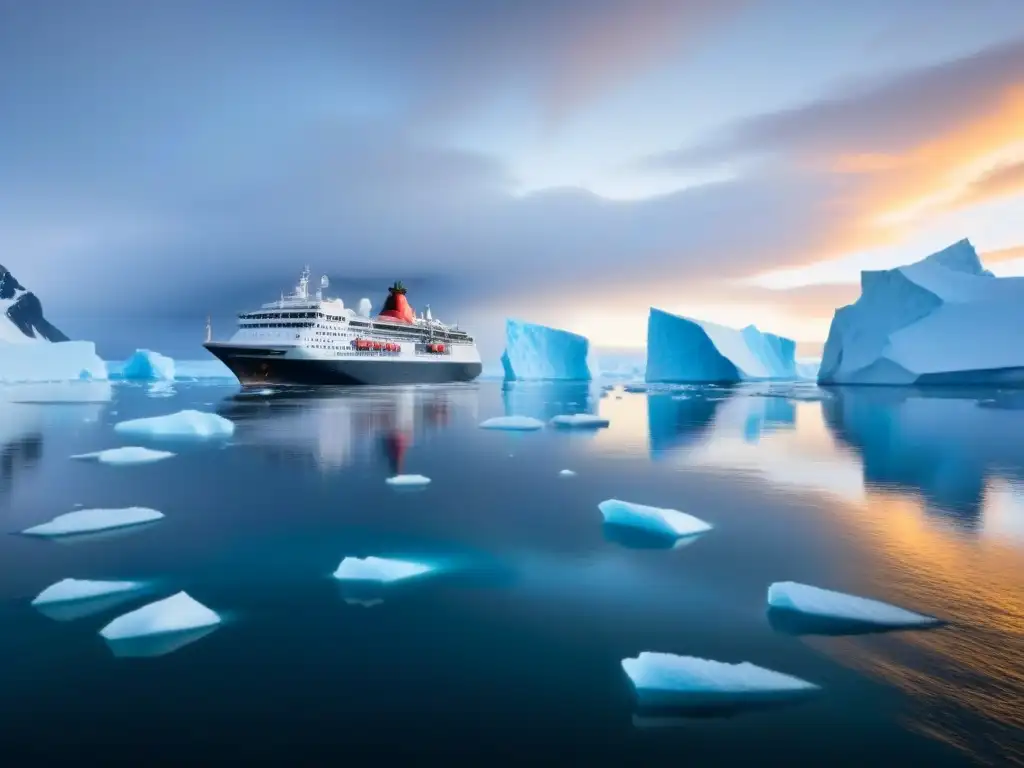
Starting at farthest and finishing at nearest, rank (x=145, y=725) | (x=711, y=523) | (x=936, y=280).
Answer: (x=936, y=280)
(x=711, y=523)
(x=145, y=725)

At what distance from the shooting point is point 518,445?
13.9 m

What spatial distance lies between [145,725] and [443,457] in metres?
9.22

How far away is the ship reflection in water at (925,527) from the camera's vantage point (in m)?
3.10

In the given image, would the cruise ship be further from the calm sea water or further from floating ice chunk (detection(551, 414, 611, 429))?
the calm sea water

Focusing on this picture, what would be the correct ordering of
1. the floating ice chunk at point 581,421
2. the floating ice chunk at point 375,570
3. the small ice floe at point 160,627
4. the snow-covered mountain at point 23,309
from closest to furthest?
1. the small ice floe at point 160,627
2. the floating ice chunk at point 375,570
3. the floating ice chunk at point 581,421
4. the snow-covered mountain at point 23,309

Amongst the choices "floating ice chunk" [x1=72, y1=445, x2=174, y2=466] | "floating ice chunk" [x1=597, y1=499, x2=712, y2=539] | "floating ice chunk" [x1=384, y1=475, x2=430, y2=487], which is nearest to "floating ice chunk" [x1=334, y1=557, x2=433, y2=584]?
"floating ice chunk" [x1=597, y1=499, x2=712, y2=539]

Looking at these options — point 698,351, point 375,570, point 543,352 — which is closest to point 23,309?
point 543,352

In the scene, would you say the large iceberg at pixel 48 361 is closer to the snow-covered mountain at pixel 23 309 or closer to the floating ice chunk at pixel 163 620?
the floating ice chunk at pixel 163 620

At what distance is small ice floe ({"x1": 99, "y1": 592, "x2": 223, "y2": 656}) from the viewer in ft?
11.7

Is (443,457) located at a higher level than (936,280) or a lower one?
lower

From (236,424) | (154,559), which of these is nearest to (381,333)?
(236,424)

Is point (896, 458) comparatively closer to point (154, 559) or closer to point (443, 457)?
point (443, 457)

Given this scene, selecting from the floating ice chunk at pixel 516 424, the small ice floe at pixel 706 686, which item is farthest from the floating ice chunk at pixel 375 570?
the floating ice chunk at pixel 516 424

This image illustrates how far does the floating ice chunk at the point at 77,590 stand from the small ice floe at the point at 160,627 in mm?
608
